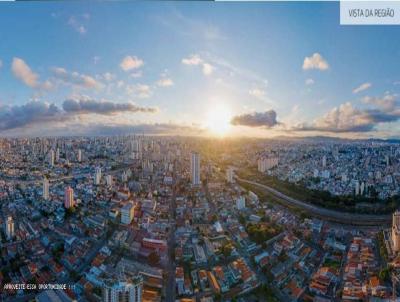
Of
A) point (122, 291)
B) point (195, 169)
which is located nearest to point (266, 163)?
point (195, 169)

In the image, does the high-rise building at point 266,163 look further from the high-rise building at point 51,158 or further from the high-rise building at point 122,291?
the high-rise building at point 122,291

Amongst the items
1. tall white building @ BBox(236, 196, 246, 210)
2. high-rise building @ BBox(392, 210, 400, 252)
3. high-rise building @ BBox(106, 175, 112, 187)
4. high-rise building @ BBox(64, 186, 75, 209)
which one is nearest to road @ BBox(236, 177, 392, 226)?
high-rise building @ BBox(392, 210, 400, 252)

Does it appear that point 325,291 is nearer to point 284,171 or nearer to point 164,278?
point 164,278

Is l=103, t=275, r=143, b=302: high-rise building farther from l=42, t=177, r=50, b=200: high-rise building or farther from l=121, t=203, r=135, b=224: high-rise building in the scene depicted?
l=42, t=177, r=50, b=200: high-rise building

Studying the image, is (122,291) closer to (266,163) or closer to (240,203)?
(240,203)

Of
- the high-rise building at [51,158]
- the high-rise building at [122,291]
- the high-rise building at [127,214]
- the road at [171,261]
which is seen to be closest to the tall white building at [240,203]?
the road at [171,261]
